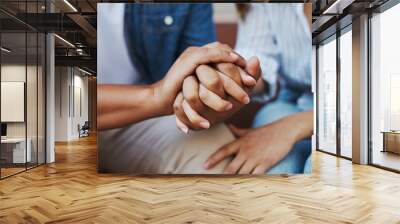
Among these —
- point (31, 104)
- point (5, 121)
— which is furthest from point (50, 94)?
point (5, 121)

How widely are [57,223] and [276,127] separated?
381 cm

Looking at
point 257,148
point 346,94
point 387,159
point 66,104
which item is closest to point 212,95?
point 257,148

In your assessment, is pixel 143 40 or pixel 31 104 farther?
pixel 31 104

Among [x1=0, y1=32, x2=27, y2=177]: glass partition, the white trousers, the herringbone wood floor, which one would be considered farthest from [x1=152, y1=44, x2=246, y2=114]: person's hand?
[x1=0, y1=32, x2=27, y2=177]: glass partition

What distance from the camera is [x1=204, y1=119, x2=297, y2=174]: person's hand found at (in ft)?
20.9

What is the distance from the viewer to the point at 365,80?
317 inches

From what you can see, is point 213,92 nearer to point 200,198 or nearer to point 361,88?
point 200,198

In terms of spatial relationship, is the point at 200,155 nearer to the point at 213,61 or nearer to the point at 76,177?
the point at 213,61

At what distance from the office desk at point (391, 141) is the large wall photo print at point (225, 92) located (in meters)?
1.83

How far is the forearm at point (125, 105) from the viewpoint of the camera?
20.6 ft

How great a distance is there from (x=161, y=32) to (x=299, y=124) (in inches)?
108

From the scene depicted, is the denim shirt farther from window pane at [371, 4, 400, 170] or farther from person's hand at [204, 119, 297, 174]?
window pane at [371, 4, 400, 170]

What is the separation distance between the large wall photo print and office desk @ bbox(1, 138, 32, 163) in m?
1.49

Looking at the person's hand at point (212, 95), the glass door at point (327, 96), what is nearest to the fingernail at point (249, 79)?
the person's hand at point (212, 95)
